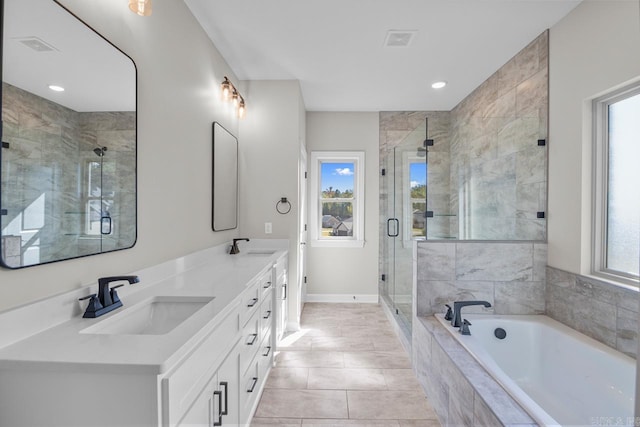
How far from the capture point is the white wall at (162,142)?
1.18 metres

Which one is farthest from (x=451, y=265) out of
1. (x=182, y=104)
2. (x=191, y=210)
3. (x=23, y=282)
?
(x=23, y=282)

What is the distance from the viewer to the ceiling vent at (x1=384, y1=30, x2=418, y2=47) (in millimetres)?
2391

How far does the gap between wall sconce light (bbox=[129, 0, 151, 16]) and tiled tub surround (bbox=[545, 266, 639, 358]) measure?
2811 mm

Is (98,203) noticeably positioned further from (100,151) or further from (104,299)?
(104,299)

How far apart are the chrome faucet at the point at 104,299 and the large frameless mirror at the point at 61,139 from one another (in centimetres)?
16

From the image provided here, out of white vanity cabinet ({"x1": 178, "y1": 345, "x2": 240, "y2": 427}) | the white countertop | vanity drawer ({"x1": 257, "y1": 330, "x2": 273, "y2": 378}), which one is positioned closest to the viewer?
the white countertop

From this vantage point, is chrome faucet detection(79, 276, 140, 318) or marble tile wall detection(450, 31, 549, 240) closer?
chrome faucet detection(79, 276, 140, 318)

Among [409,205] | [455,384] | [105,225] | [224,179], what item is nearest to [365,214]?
[409,205]

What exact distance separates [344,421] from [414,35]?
9.15 feet

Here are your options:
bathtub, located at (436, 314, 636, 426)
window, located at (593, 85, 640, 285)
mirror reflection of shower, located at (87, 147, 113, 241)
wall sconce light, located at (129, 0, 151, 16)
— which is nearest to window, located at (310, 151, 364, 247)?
bathtub, located at (436, 314, 636, 426)

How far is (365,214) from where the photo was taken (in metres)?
4.30

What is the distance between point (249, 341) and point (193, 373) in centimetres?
78

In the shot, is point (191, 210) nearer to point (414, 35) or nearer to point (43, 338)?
point (43, 338)

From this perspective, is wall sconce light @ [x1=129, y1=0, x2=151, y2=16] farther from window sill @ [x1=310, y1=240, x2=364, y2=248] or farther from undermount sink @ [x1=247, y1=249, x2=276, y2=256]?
window sill @ [x1=310, y1=240, x2=364, y2=248]
